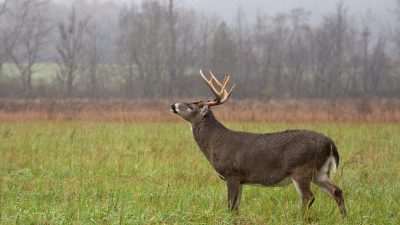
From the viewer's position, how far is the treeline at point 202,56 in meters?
45.5

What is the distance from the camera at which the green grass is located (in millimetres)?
5512

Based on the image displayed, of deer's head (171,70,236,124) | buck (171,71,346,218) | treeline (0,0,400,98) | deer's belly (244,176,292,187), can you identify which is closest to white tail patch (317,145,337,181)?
buck (171,71,346,218)

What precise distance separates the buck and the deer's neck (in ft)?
0.09

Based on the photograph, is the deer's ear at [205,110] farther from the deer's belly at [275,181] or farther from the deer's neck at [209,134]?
the deer's belly at [275,181]

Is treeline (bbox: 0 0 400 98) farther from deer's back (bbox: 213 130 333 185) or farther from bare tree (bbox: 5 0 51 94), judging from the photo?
deer's back (bbox: 213 130 333 185)

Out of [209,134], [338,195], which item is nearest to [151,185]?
[209,134]

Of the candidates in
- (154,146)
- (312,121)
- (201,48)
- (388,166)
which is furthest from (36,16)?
(388,166)

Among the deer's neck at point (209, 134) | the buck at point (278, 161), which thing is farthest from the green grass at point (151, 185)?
the deer's neck at point (209, 134)

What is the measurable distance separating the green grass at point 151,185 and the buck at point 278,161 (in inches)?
12.1

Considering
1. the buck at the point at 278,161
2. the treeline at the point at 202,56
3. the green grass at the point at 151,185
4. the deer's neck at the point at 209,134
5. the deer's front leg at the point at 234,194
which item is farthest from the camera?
the treeline at the point at 202,56

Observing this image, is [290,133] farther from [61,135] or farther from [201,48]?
[201,48]

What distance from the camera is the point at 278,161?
19.2 ft

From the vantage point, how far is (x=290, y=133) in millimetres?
6000

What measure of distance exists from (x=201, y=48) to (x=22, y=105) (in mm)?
29675
